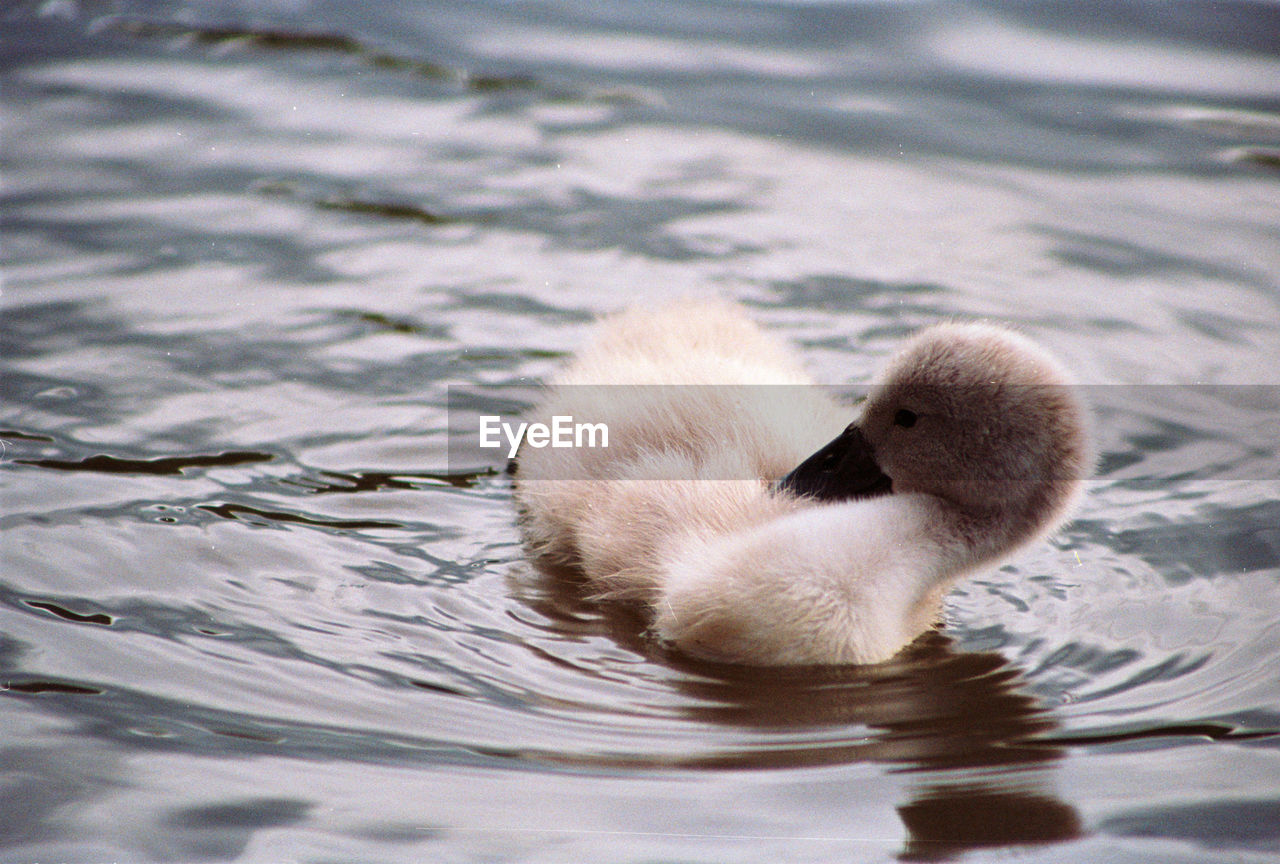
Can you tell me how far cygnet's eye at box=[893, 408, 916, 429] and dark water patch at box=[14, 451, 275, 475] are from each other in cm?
177

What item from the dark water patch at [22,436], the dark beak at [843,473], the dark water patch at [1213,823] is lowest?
the dark water patch at [1213,823]

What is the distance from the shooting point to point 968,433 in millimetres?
3277

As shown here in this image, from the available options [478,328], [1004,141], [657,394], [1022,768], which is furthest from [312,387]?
[1004,141]

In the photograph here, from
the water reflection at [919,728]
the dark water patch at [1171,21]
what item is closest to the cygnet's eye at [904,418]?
the water reflection at [919,728]

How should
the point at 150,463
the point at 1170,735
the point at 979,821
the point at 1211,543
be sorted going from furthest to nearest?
1. the point at 150,463
2. the point at 1211,543
3. the point at 1170,735
4. the point at 979,821

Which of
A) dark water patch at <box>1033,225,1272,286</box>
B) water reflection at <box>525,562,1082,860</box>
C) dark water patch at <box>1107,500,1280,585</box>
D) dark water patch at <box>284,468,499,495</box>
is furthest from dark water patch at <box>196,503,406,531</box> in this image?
dark water patch at <box>1033,225,1272,286</box>

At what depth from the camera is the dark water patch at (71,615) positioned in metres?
3.24

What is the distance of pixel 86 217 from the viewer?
575 cm

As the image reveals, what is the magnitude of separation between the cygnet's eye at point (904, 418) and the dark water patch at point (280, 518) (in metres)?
1.31

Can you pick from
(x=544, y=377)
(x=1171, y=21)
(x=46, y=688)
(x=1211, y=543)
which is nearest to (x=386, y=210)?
(x=544, y=377)

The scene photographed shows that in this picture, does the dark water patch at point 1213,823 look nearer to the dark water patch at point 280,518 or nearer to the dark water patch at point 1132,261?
the dark water patch at point 280,518

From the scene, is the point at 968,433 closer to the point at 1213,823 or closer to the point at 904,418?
the point at 904,418

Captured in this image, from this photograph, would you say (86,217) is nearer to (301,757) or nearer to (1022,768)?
(301,757)

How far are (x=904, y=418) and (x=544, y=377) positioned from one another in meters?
1.73
